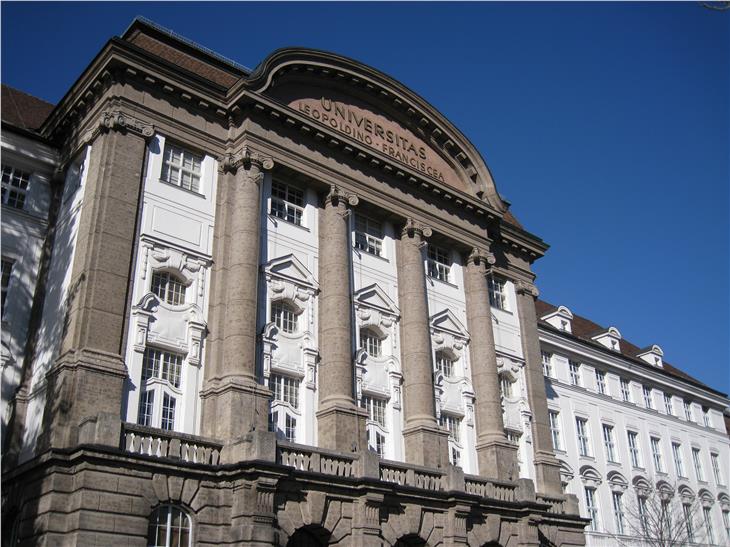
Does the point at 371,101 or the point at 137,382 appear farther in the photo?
the point at 371,101

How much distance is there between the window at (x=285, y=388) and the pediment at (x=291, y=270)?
371 centimetres

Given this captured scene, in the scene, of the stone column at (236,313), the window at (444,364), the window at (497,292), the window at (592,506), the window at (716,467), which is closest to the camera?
the stone column at (236,313)

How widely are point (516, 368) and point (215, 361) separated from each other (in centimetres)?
1627

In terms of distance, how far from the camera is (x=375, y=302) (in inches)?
1265

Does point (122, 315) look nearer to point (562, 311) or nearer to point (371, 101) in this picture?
point (371, 101)

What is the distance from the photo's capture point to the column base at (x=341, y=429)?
27.0 m

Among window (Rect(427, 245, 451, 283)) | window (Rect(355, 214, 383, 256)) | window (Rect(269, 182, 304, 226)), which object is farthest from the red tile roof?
window (Rect(427, 245, 451, 283))

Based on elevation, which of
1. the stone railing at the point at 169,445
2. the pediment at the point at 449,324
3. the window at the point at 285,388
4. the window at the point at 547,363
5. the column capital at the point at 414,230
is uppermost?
the column capital at the point at 414,230

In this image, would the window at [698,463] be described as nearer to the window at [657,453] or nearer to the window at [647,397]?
the window at [657,453]

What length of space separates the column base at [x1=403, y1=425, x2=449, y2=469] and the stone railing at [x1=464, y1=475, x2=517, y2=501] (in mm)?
1109

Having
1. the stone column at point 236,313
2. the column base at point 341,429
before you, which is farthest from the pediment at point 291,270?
the column base at point 341,429

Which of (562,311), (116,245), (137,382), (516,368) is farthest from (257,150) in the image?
(562,311)

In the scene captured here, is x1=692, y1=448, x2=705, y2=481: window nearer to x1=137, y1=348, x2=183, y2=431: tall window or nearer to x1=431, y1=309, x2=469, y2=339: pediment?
x1=431, y1=309, x2=469, y2=339: pediment

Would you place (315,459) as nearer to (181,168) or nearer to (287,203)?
(287,203)
